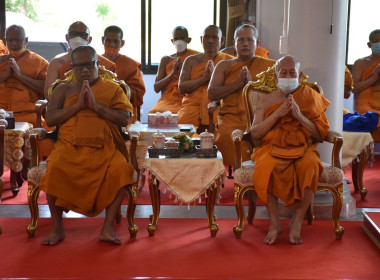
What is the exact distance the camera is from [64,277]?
4.09 m

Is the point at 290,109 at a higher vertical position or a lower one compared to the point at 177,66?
lower

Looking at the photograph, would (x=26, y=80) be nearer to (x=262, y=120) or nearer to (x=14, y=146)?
(x=14, y=146)

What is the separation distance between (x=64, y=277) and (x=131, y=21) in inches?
281

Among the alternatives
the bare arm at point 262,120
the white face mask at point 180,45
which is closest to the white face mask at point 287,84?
the bare arm at point 262,120

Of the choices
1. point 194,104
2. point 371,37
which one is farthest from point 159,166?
point 371,37

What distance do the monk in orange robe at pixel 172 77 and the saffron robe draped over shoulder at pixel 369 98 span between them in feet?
7.18

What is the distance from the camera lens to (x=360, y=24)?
34.3 feet

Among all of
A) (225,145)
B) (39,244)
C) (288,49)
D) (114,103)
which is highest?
(288,49)

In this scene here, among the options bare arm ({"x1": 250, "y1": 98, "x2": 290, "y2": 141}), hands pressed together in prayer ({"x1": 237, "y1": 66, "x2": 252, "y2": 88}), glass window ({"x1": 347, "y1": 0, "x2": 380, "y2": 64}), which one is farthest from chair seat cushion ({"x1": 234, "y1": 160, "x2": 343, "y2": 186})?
glass window ({"x1": 347, "y1": 0, "x2": 380, "y2": 64})

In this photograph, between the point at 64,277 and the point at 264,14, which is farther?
the point at 264,14

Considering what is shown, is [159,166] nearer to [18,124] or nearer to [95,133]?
[95,133]

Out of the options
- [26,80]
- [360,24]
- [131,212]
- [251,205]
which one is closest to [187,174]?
[131,212]

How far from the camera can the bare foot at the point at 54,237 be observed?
15.7 feet

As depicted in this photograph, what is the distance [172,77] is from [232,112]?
199 centimetres
